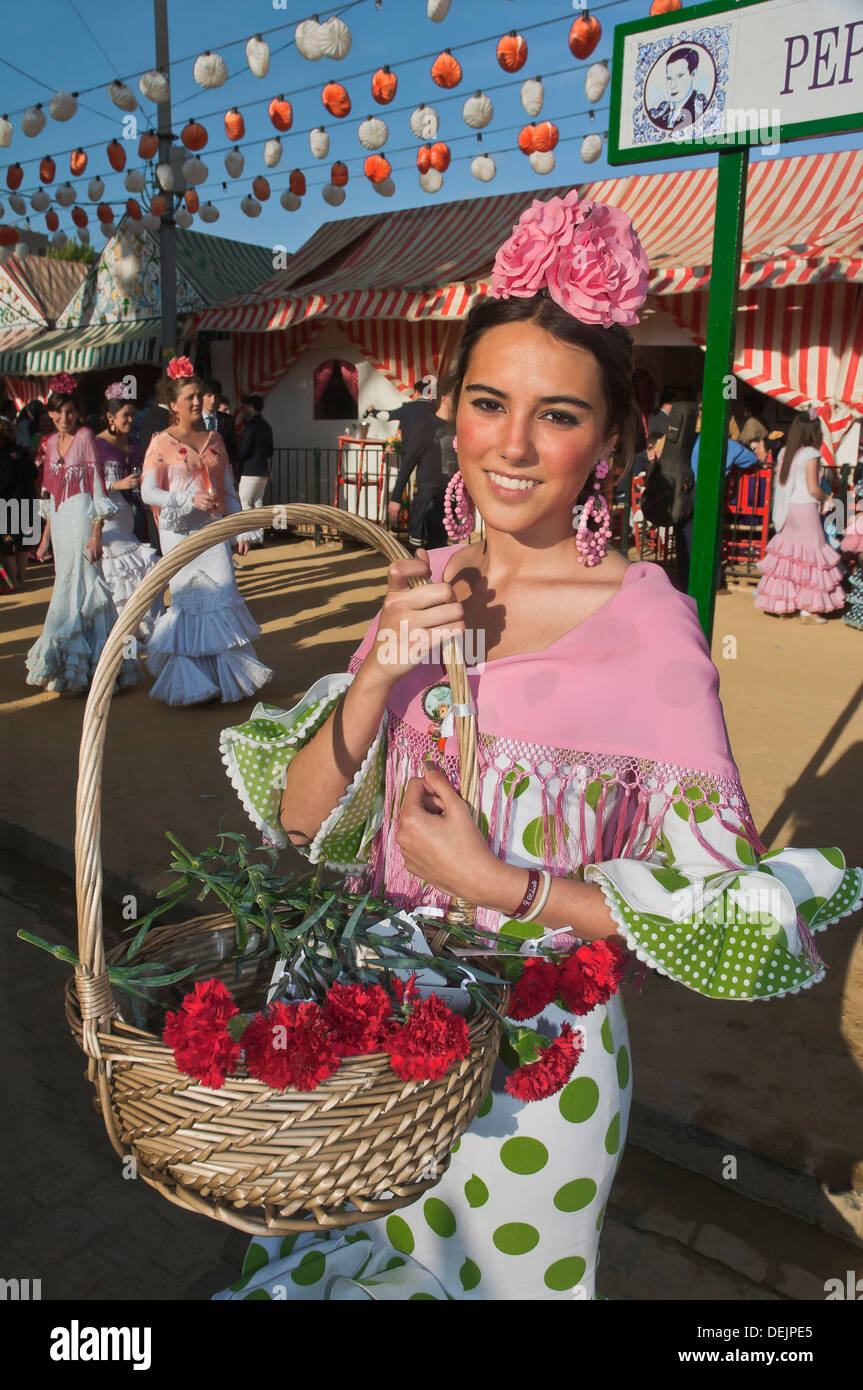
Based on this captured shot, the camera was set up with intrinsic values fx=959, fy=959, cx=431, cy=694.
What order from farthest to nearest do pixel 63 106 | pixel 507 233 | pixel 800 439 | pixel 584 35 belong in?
1. pixel 507 233
2. pixel 63 106
3. pixel 800 439
4. pixel 584 35

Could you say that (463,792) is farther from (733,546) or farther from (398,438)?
(398,438)

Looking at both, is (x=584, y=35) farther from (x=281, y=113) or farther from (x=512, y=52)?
(x=281, y=113)

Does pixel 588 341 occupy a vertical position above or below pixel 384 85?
below

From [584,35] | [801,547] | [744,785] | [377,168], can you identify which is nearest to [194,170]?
[377,168]

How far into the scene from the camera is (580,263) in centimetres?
136

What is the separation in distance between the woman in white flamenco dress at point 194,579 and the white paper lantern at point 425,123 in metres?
5.20

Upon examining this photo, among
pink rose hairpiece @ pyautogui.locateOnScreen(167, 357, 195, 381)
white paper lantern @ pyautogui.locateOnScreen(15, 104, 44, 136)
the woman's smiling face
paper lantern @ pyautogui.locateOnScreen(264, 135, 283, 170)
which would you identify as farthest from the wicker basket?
white paper lantern @ pyautogui.locateOnScreen(15, 104, 44, 136)

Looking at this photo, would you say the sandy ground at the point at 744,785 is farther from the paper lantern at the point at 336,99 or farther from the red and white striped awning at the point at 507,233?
the paper lantern at the point at 336,99

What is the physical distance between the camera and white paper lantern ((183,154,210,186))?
11.5 metres

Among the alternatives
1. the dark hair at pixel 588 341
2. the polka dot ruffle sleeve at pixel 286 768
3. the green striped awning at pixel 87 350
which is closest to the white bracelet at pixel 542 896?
the polka dot ruffle sleeve at pixel 286 768

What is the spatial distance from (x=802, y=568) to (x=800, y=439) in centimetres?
118

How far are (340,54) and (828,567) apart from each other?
6.28 m

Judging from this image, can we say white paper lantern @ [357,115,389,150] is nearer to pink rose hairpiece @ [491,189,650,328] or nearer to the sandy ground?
the sandy ground

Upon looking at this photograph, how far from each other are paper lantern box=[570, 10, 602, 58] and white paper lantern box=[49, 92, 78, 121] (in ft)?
20.3
